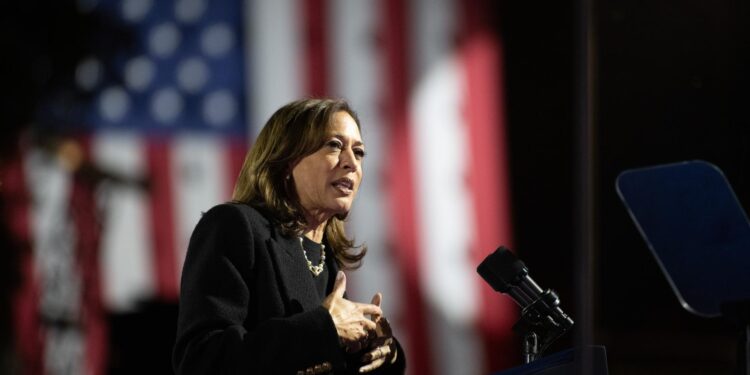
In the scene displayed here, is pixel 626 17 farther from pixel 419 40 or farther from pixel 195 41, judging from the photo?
pixel 195 41

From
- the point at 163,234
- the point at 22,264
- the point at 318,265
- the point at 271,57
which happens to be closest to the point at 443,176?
the point at 271,57

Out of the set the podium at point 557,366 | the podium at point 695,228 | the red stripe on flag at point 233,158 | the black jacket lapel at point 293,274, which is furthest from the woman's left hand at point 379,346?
the red stripe on flag at point 233,158

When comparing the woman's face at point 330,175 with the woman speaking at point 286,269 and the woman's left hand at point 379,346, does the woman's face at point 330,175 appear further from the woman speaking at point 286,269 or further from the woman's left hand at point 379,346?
the woman's left hand at point 379,346

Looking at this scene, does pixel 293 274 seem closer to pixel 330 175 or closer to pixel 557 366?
pixel 330 175

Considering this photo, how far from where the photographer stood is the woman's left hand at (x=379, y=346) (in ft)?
4.79

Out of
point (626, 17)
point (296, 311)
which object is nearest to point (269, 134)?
point (296, 311)

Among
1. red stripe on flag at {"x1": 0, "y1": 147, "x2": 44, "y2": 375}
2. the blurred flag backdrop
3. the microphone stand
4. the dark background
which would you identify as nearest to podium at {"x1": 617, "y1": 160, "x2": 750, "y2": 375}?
the microphone stand

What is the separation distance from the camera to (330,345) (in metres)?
1.36

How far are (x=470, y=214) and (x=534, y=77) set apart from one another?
638 millimetres

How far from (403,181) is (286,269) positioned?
272cm

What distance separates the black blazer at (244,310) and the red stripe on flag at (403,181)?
8.70ft

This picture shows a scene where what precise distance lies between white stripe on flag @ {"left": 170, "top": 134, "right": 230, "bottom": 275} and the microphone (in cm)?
278

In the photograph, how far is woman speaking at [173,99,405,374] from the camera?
1.35m

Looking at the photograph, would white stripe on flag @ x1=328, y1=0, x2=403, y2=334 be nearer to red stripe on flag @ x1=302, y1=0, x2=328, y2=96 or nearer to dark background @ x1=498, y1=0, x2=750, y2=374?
red stripe on flag @ x1=302, y1=0, x2=328, y2=96
